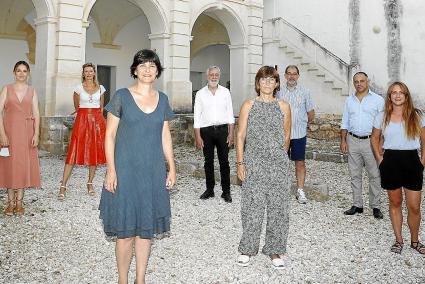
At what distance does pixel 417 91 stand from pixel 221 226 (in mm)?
11580

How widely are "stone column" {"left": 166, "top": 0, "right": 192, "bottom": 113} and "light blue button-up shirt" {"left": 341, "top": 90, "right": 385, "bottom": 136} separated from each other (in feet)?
24.9

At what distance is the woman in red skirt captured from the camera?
18.4 ft

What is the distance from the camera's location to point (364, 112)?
4895mm

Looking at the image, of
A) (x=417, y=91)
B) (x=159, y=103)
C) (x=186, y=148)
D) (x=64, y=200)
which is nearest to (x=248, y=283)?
(x=159, y=103)

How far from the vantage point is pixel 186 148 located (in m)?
11.1

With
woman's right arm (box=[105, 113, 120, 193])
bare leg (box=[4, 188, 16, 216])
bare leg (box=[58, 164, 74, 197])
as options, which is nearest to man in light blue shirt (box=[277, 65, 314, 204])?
bare leg (box=[58, 164, 74, 197])

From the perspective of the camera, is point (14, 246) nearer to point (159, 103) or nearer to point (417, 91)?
point (159, 103)

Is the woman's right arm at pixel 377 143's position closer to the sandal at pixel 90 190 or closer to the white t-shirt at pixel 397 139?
the white t-shirt at pixel 397 139

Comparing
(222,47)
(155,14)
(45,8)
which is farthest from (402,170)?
(222,47)

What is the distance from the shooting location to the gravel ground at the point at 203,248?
3281 millimetres

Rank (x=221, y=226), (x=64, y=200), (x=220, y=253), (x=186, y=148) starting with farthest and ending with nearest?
(x=186, y=148) < (x=64, y=200) < (x=221, y=226) < (x=220, y=253)

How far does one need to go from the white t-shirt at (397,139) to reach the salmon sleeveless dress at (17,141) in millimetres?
4068

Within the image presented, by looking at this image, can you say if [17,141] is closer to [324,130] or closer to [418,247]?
[418,247]

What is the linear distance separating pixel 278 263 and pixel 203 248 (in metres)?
0.83
